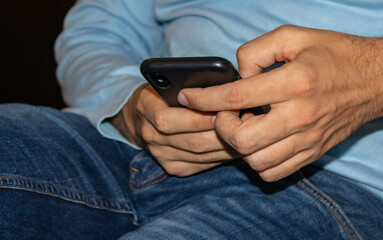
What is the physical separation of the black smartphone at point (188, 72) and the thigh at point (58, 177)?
23 centimetres

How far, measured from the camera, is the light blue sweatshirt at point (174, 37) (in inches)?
28.6

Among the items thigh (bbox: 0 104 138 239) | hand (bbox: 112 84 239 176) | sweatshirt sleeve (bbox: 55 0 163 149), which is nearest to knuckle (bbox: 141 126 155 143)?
hand (bbox: 112 84 239 176)

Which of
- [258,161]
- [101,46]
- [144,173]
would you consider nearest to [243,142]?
[258,161]

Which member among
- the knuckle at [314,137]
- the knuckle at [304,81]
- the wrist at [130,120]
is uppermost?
the knuckle at [304,81]

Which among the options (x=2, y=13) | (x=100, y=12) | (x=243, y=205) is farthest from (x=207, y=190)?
(x=2, y=13)

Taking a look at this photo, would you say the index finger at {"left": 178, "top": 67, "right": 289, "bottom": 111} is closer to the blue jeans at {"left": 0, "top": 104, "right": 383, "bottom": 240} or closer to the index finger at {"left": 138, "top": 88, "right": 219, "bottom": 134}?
the index finger at {"left": 138, "top": 88, "right": 219, "bottom": 134}

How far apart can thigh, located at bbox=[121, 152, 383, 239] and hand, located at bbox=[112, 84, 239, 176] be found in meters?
0.04

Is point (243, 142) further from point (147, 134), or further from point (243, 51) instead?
point (147, 134)

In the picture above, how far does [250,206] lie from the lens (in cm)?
67

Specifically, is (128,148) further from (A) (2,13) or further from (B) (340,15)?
(A) (2,13)

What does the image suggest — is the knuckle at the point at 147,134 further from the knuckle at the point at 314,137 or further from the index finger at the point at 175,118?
the knuckle at the point at 314,137

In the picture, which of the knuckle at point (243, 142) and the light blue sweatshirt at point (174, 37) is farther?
the light blue sweatshirt at point (174, 37)

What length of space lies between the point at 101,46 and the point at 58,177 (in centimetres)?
45

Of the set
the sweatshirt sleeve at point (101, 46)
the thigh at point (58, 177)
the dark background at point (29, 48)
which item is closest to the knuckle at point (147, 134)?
the thigh at point (58, 177)
